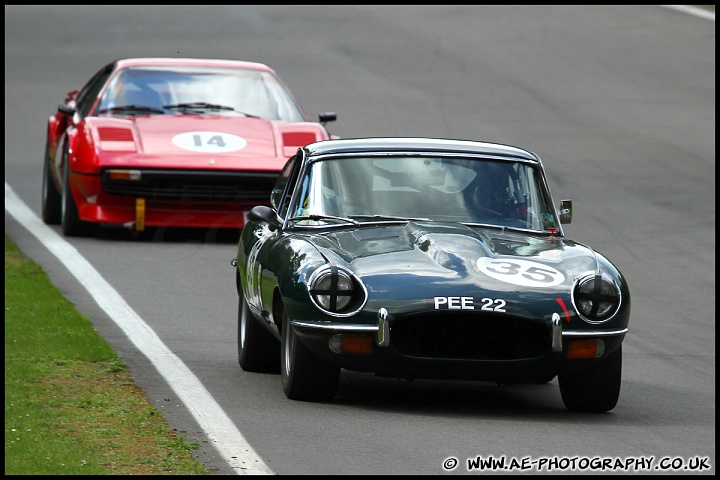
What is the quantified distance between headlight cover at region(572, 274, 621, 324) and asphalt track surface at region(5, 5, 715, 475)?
498mm

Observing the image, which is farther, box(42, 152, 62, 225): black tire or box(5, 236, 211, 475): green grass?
box(42, 152, 62, 225): black tire

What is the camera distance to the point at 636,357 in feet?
31.1

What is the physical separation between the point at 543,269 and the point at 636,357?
2399 millimetres

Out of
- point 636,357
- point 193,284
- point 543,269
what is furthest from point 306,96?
point 543,269

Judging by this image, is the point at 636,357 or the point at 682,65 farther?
the point at 682,65

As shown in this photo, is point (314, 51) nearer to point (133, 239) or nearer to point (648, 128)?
point (648, 128)

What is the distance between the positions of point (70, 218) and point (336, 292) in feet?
22.5

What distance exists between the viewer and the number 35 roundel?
713cm

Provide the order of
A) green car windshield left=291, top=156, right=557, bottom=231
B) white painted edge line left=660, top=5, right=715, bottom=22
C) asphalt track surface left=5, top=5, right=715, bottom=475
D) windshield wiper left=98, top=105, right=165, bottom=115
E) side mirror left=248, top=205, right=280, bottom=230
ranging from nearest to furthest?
1. asphalt track surface left=5, top=5, right=715, bottom=475
2. green car windshield left=291, top=156, right=557, bottom=231
3. side mirror left=248, top=205, right=280, bottom=230
4. windshield wiper left=98, top=105, right=165, bottom=115
5. white painted edge line left=660, top=5, right=715, bottom=22

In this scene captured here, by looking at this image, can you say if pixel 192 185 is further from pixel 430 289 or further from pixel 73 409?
pixel 430 289

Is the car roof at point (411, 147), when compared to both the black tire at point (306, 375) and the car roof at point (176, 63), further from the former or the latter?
the car roof at point (176, 63)

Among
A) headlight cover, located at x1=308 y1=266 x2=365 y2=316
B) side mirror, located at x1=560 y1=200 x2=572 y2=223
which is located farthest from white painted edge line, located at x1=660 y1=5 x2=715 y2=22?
headlight cover, located at x1=308 y1=266 x2=365 y2=316

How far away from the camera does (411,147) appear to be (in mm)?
8445

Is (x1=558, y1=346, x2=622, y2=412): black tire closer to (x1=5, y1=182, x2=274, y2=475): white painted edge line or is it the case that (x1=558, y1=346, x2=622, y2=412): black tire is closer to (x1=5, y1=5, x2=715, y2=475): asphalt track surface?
(x1=5, y1=5, x2=715, y2=475): asphalt track surface
